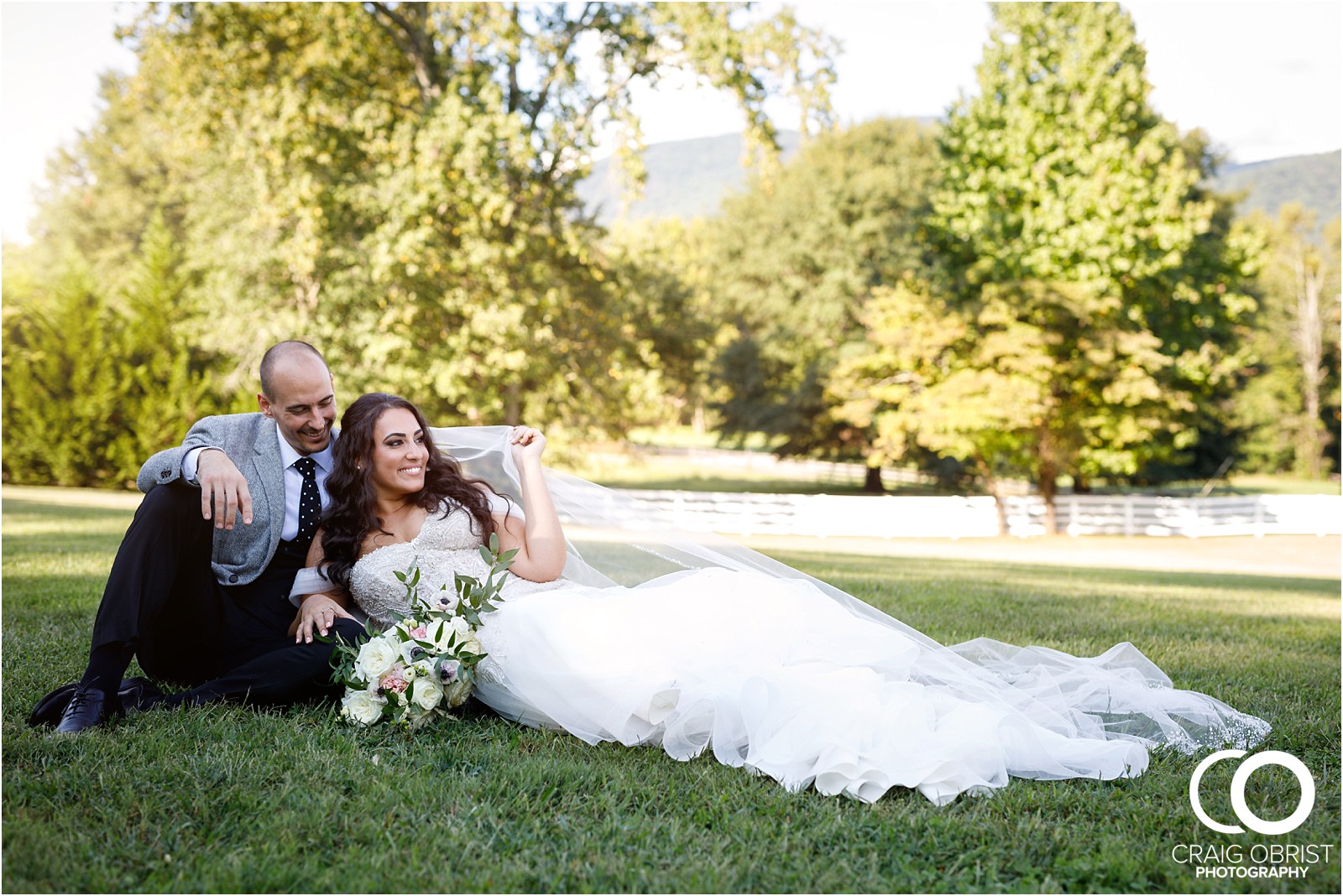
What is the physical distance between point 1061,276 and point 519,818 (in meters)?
20.2

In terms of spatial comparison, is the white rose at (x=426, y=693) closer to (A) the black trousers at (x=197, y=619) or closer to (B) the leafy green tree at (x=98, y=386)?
(A) the black trousers at (x=197, y=619)

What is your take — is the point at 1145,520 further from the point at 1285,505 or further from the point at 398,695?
the point at 398,695

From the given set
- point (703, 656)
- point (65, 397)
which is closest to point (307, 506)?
point (703, 656)

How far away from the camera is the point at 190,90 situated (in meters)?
17.2

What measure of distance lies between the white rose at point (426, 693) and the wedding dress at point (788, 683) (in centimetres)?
30

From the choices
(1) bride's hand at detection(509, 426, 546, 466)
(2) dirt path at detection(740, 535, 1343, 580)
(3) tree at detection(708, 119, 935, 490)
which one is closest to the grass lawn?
(1) bride's hand at detection(509, 426, 546, 466)

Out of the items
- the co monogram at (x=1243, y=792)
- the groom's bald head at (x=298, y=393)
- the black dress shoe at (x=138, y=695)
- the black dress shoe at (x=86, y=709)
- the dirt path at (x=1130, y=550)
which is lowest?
the dirt path at (x=1130, y=550)

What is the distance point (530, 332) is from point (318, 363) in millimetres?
13986

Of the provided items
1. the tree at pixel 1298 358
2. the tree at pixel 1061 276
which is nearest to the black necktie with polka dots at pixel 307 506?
the tree at pixel 1061 276

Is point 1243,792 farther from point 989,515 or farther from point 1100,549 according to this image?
point 989,515

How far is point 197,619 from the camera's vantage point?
3.99m

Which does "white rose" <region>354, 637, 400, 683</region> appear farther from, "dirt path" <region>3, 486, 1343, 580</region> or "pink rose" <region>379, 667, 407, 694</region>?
"dirt path" <region>3, 486, 1343, 580</region>

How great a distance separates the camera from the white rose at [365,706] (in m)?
3.53

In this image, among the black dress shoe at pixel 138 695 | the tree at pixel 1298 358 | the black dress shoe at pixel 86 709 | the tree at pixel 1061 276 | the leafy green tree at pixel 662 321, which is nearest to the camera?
the black dress shoe at pixel 86 709
